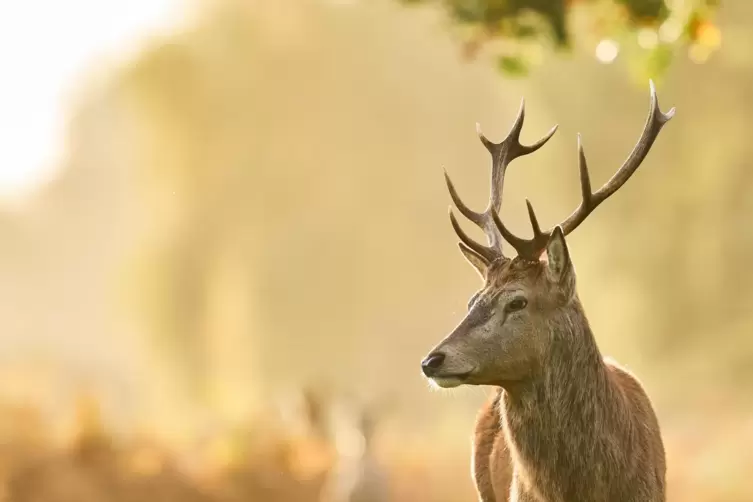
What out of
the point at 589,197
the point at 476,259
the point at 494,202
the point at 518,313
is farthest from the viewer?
the point at 494,202

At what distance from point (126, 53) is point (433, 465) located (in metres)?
6.82

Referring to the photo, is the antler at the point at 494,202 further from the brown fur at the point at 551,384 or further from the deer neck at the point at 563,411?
the deer neck at the point at 563,411

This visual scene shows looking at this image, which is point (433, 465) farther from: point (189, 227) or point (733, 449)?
point (189, 227)

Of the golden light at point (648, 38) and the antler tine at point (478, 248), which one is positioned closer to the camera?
the antler tine at point (478, 248)

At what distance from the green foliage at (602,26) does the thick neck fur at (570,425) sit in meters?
1.34

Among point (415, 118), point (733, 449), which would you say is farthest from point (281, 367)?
point (733, 449)

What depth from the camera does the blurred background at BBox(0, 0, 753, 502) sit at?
444 inches

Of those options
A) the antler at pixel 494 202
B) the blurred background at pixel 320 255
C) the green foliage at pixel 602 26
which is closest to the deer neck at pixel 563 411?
the antler at pixel 494 202

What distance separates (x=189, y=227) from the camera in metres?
15.1

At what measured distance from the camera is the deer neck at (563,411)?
3039mm

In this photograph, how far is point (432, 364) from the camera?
9.64 feet

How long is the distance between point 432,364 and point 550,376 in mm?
379

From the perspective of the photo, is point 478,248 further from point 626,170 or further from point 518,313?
point 626,170

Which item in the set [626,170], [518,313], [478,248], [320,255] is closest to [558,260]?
A: [518,313]
